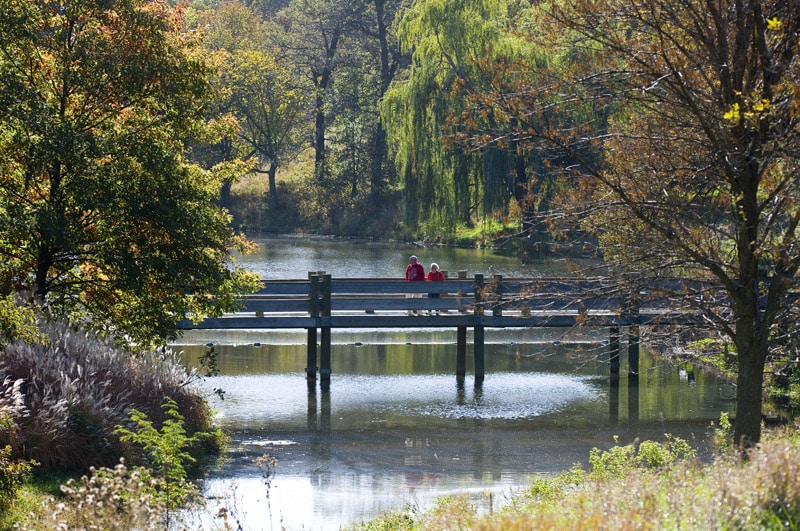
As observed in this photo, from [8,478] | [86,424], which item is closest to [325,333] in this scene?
[86,424]

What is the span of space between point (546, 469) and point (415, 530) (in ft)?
18.4

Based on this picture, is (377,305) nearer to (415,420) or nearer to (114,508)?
(415,420)

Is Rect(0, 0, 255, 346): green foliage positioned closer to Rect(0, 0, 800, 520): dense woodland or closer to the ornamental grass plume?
Rect(0, 0, 800, 520): dense woodland

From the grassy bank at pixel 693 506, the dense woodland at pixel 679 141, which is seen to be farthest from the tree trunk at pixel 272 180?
the grassy bank at pixel 693 506

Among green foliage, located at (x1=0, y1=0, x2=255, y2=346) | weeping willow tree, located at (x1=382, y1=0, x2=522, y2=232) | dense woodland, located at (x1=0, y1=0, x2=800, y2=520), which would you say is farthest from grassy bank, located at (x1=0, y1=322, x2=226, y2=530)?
weeping willow tree, located at (x1=382, y1=0, x2=522, y2=232)

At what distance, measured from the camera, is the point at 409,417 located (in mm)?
16422

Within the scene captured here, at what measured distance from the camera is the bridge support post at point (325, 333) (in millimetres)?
18750

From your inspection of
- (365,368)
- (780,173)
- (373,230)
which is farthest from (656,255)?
(373,230)

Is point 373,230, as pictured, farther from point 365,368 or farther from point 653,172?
point 653,172

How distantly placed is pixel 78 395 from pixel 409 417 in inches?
238

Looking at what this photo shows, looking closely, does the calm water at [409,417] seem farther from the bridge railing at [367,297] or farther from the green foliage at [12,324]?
the green foliage at [12,324]

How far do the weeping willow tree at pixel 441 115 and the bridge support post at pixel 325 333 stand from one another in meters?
15.4

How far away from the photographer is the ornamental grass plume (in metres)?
11.1

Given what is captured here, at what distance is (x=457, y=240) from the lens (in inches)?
1823
